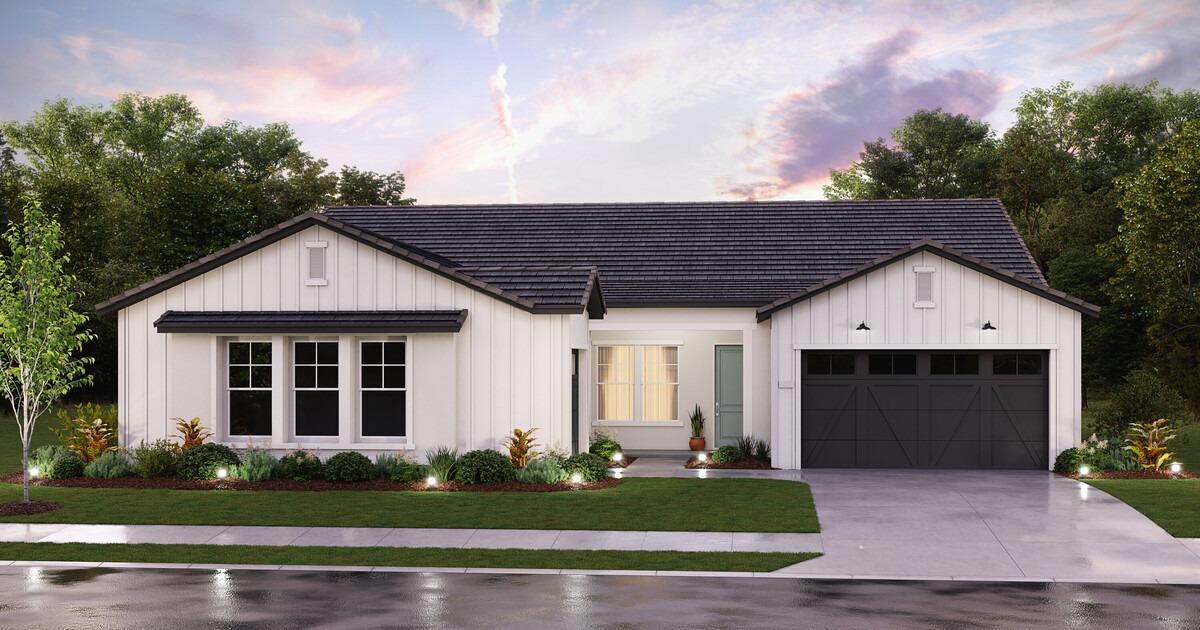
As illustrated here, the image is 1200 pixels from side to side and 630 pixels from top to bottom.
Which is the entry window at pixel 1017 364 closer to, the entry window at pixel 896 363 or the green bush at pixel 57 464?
the entry window at pixel 896 363

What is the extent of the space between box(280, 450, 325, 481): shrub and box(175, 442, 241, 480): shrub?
2.86 feet

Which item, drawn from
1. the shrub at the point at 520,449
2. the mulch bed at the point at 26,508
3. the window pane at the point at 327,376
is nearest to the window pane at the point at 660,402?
the shrub at the point at 520,449

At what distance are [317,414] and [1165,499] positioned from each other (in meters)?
14.0

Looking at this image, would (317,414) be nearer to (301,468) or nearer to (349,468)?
(301,468)

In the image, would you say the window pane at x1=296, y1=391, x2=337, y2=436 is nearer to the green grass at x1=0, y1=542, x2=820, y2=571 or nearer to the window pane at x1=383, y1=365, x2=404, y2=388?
the window pane at x1=383, y1=365, x2=404, y2=388

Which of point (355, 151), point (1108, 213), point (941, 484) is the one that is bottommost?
point (941, 484)

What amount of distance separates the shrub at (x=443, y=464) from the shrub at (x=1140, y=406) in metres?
13.7

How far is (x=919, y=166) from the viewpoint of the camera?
194 feet

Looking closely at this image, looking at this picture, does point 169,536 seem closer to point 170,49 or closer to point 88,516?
point 88,516

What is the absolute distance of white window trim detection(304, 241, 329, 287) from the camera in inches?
831

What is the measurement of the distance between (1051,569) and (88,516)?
40.7ft

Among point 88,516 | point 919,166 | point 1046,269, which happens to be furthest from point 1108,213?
point 88,516

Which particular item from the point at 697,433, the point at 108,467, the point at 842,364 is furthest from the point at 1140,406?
the point at 108,467

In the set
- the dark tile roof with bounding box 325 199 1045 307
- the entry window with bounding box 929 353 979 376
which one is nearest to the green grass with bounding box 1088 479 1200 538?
the entry window with bounding box 929 353 979 376
